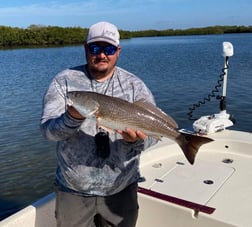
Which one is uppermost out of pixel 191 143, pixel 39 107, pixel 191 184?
pixel 191 143

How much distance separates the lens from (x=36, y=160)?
8.63 metres

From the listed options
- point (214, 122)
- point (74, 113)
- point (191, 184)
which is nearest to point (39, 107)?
point (214, 122)

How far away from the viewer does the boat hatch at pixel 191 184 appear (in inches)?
136

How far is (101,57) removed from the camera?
2.51 meters

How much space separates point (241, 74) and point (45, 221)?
17110mm

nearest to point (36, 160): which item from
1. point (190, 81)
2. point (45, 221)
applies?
point (45, 221)

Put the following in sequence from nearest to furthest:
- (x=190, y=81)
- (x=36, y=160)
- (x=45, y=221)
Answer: (x=45, y=221) → (x=36, y=160) → (x=190, y=81)

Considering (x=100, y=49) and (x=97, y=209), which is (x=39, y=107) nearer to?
(x=97, y=209)

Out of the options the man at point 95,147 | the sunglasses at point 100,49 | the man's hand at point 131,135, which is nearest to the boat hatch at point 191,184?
the man at point 95,147

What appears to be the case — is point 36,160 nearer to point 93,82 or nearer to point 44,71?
point 93,82

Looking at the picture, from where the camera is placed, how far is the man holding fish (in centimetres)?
246

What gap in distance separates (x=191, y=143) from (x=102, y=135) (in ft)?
2.16

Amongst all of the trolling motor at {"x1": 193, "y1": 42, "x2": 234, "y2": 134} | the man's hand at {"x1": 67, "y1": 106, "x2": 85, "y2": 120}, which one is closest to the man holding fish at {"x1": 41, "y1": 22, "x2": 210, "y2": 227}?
the man's hand at {"x1": 67, "y1": 106, "x2": 85, "y2": 120}

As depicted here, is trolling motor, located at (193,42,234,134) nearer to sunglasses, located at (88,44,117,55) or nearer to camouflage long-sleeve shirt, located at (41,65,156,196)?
camouflage long-sleeve shirt, located at (41,65,156,196)
